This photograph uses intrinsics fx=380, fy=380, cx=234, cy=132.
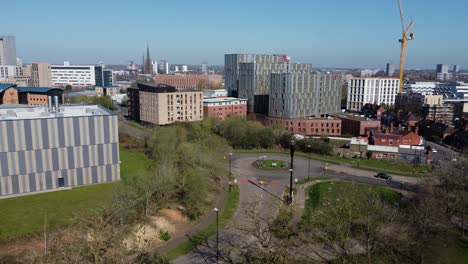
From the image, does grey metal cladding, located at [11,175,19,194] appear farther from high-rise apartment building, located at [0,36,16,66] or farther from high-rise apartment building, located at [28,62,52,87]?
high-rise apartment building, located at [0,36,16,66]

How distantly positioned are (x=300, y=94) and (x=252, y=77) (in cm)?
1389

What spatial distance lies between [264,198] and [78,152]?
1614cm

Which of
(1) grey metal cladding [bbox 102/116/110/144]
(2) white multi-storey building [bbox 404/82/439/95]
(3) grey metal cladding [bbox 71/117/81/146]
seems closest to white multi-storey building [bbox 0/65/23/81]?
(1) grey metal cladding [bbox 102/116/110/144]

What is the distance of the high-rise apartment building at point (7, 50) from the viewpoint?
18529 cm

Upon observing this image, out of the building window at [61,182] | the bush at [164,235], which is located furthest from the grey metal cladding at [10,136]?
the bush at [164,235]

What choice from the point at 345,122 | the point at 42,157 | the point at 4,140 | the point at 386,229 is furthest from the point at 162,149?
the point at 345,122

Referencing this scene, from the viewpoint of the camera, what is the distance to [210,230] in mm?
25484

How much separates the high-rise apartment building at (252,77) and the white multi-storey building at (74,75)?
295 ft

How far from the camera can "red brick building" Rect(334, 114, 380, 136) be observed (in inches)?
2440

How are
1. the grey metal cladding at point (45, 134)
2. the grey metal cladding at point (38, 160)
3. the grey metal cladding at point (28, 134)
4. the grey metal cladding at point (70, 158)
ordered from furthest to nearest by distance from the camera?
the grey metal cladding at point (70, 158), the grey metal cladding at point (38, 160), the grey metal cladding at point (45, 134), the grey metal cladding at point (28, 134)

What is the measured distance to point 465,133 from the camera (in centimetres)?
5444

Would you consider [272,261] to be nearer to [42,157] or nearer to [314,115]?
[42,157]

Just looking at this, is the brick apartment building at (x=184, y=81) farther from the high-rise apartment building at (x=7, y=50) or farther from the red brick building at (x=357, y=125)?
the high-rise apartment building at (x=7, y=50)

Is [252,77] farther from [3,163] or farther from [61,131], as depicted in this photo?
[3,163]
